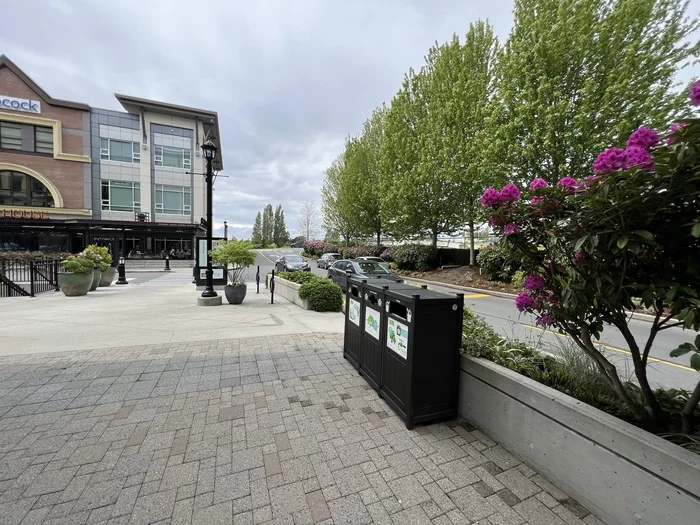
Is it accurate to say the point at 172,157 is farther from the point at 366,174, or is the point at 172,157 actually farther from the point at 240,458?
the point at 240,458

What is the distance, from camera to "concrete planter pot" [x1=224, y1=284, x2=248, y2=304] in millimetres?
9477

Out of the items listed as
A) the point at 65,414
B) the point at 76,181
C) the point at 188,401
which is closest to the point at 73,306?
the point at 65,414

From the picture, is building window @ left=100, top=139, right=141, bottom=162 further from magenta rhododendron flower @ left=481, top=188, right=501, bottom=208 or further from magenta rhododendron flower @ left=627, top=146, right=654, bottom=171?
magenta rhododendron flower @ left=627, top=146, right=654, bottom=171

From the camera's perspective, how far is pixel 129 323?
22.8 feet

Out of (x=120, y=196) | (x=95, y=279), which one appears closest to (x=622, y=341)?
(x=95, y=279)

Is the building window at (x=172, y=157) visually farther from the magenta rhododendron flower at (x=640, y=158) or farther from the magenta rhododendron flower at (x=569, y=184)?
the magenta rhododendron flower at (x=640, y=158)

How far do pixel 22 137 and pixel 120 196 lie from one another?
8919mm

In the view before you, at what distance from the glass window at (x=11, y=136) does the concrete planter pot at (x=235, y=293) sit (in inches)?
1311

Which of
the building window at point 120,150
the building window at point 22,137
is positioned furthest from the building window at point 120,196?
the building window at point 22,137

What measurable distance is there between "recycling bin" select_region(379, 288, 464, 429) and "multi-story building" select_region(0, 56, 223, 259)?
31206mm

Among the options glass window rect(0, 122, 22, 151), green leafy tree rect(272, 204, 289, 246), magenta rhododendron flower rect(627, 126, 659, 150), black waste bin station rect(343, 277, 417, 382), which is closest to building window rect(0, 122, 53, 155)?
glass window rect(0, 122, 22, 151)

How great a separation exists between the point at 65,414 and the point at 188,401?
1155 millimetres

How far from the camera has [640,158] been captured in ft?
5.82

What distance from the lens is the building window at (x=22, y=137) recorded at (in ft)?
88.8
